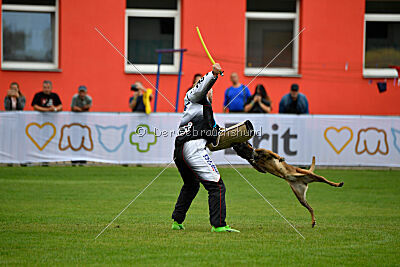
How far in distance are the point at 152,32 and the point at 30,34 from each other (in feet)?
12.5

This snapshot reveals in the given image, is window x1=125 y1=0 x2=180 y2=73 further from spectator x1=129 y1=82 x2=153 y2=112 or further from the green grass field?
the green grass field

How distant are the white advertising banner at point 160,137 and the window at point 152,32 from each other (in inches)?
197

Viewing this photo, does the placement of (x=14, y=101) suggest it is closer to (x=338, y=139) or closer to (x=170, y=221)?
(x=338, y=139)

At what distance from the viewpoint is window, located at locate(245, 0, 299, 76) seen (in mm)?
23875

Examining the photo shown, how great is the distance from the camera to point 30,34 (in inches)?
914

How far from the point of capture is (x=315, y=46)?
23656 mm

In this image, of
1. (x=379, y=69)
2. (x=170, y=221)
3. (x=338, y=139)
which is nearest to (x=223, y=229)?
(x=170, y=221)

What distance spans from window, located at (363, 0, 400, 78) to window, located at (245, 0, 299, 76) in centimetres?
240

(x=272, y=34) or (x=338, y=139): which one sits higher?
(x=272, y=34)

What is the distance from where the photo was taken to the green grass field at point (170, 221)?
7660 mm

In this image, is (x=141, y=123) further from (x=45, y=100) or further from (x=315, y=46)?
(x=315, y=46)

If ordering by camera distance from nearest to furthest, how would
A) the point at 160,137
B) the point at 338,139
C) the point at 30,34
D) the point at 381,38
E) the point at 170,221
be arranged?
the point at 170,221
the point at 160,137
the point at 338,139
the point at 30,34
the point at 381,38

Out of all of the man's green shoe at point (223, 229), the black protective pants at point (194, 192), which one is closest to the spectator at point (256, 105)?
the black protective pants at point (194, 192)

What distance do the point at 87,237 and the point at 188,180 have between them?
5.36 feet
